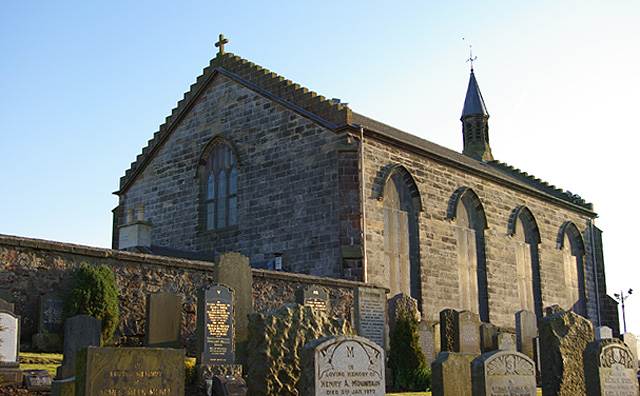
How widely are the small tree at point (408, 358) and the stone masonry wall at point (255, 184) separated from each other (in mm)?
4940

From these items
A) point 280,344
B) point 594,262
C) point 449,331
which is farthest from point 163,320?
point 594,262

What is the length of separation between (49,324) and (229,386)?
414 centimetres

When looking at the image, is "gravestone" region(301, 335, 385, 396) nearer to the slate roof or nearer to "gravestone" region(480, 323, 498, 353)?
"gravestone" region(480, 323, 498, 353)

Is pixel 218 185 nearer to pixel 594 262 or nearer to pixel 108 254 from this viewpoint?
pixel 108 254

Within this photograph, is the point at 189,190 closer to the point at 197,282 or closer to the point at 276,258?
the point at 276,258

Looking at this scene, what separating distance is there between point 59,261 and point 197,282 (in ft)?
10.9

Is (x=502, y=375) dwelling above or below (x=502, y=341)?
Result: below

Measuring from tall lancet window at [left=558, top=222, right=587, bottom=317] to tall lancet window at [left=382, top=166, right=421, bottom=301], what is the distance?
11.4 meters

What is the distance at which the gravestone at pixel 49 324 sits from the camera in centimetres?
1471

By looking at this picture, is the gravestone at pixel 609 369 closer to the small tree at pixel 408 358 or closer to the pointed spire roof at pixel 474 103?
the small tree at pixel 408 358

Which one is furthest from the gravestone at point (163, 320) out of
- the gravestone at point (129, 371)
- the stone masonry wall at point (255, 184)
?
the stone masonry wall at point (255, 184)

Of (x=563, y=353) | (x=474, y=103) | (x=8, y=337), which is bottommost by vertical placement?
(x=563, y=353)

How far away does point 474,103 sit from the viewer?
1823 inches

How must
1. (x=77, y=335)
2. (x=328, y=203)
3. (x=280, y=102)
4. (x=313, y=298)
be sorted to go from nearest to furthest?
(x=77, y=335) → (x=313, y=298) → (x=328, y=203) → (x=280, y=102)
